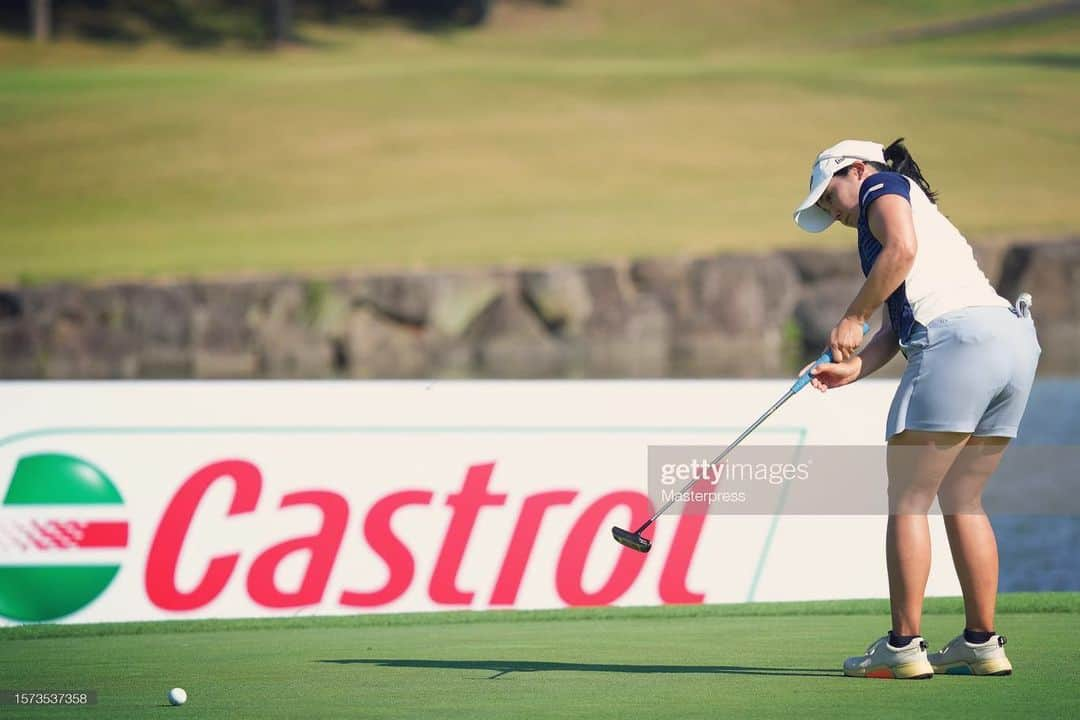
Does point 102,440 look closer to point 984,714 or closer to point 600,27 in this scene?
point 984,714

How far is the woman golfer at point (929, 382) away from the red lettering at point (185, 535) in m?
2.92

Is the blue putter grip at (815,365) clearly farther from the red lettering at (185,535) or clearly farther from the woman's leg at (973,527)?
the red lettering at (185,535)

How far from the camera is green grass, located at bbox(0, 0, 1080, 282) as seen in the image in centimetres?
2978

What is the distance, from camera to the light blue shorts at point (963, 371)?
427 centimetres

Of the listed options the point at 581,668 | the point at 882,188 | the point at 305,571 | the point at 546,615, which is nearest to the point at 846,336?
the point at 882,188

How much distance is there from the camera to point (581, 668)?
4.57 m

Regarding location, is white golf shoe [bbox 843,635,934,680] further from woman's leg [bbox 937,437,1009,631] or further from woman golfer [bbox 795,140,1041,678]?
woman's leg [bbox 937,437,1009,631]

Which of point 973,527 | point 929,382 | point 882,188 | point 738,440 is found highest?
point 882,188

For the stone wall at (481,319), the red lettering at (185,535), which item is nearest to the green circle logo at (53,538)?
the red lettering at (185,535)

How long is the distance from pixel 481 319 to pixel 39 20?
3004 centimetres

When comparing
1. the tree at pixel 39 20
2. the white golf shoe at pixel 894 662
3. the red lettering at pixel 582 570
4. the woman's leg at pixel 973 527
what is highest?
the tree at pixel 39 20

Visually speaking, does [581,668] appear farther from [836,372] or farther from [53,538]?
[53,538]

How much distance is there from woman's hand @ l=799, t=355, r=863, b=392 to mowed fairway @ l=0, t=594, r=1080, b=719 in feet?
2.47

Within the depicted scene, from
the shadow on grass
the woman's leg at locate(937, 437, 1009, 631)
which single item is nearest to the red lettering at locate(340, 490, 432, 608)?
the shadow on grass
